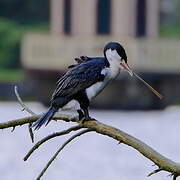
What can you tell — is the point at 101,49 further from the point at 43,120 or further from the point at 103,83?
the point at 43,120

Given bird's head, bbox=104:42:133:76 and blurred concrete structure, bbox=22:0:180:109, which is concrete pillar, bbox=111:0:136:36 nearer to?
blurred concrete structure, bbox=22:0:180:109

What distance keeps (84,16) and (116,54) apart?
42.3 m

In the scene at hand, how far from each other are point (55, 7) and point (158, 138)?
15519 mm

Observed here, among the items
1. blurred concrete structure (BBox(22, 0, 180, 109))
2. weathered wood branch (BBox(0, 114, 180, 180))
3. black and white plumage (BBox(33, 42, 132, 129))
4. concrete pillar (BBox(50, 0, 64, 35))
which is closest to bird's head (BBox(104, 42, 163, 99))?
black and white plumage (BBox(33, 42, 132, 129))

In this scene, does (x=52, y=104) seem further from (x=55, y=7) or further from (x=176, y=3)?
(x=176, y=3)

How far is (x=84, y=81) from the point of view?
5711mm

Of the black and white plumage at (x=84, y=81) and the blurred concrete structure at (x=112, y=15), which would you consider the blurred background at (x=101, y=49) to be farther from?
the black and white plumage at (x=84, y=81)

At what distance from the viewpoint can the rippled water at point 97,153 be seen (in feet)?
79.8

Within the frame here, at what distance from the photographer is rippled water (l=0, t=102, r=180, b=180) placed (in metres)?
24.3

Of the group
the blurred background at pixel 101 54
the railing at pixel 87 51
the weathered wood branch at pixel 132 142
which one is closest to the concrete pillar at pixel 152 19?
the blurred background at pixel 101 54

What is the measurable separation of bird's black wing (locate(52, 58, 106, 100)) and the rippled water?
13977 millimetres

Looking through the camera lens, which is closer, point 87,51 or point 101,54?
point 101,54

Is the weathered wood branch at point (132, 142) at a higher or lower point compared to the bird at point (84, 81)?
lower

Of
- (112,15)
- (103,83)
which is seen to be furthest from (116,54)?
(112,15)
